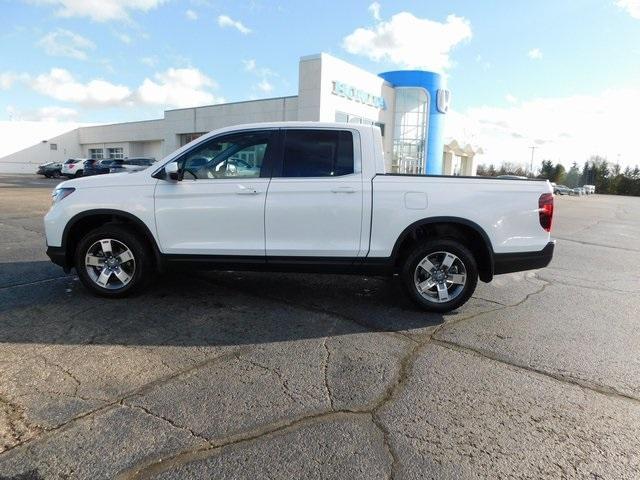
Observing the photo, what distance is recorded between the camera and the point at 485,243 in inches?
190

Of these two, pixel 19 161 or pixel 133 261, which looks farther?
pixel 19 161

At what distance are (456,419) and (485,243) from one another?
2374mm

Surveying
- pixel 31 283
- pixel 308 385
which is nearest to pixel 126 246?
pixel 31 283

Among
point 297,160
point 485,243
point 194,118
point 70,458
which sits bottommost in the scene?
point 70,458

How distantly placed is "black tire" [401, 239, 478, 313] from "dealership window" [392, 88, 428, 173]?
28942mm

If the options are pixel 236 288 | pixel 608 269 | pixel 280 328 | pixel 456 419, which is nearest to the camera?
pixel 456 419

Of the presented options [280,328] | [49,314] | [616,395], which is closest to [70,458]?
[280,328]

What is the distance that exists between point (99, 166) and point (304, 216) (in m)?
34.5

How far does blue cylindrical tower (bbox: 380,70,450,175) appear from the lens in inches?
1284

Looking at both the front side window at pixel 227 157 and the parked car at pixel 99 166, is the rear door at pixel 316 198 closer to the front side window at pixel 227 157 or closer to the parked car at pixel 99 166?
the front side window at pixel 227 157

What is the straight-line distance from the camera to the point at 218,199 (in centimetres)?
482

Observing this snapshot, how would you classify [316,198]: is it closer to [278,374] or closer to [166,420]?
[278,374]

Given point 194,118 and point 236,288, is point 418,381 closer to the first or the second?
point 236,288

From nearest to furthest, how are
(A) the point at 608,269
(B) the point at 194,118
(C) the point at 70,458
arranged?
(C) the point at 70,458 < (A) the point at 608,269 < (B) the point at 194,118
